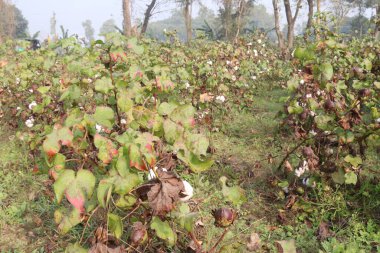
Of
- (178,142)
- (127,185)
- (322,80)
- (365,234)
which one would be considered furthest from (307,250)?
(127,185)

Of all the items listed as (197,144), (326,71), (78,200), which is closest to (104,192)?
(78,200)

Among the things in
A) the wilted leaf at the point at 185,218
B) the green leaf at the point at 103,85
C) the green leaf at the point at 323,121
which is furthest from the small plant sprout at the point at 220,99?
the wilted leaf at the point at 185,218

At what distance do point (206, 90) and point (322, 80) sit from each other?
2.70 metres

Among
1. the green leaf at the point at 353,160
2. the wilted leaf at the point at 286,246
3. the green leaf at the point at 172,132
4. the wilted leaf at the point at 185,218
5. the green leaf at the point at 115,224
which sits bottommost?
the green leaf at the point at 353,160

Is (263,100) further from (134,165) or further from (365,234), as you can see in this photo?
(134,165)

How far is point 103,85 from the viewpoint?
216 cm

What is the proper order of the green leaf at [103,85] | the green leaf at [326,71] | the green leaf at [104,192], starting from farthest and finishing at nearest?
the green leaf at [326,71] < the green leaf at [103,85] < the green leaf at [104,192]

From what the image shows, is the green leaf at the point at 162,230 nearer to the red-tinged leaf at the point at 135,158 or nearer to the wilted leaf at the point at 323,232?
the red-tinged leaf at the point at 135,158

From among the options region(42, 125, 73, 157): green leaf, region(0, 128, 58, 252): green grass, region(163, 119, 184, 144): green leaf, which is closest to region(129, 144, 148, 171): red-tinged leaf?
region(163, 119, 184, 144): green leaf

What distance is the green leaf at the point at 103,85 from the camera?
214cm

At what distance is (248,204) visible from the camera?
2.99 m

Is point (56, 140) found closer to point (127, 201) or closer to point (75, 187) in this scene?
point (75, 187)

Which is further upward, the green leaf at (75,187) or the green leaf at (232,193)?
the green leaf at (75,187)

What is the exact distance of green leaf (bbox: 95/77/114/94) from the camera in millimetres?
2139
